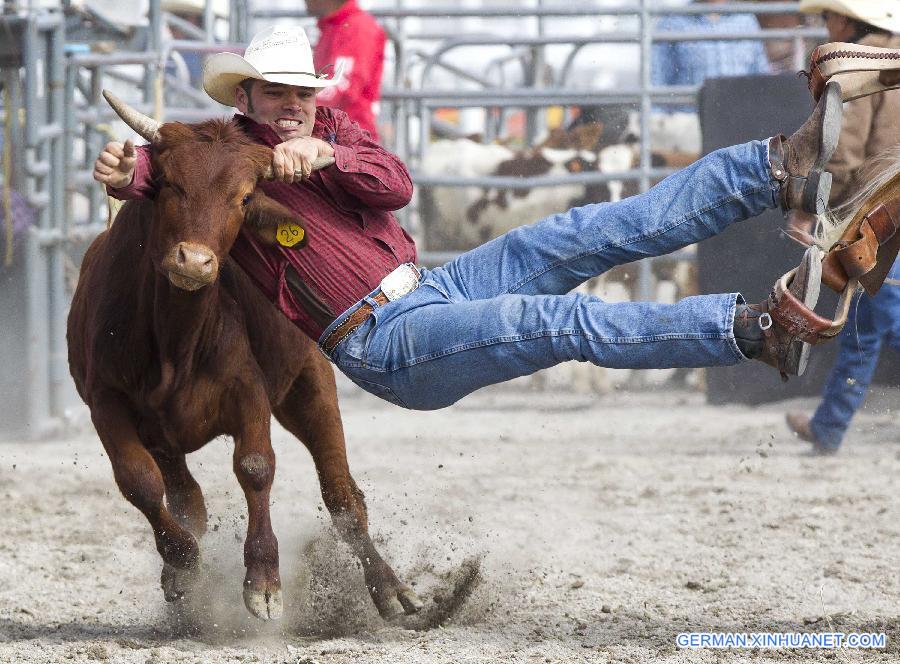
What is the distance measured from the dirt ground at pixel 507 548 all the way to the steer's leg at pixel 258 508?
0.14 meters

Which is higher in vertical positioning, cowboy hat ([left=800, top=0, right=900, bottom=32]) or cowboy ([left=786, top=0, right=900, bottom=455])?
cowboy hat ([left=800, top=0, right=900, bottom=32])

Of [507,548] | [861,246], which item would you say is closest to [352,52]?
[507,548]

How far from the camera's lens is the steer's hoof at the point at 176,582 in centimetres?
383

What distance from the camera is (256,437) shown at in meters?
3.73

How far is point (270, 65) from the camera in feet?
11.9

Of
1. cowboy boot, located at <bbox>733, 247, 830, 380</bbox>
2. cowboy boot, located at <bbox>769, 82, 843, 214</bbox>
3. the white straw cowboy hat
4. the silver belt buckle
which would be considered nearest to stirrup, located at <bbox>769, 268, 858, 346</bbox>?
cowboy boot, located at <bbox>733, 247, 830, 380</bbox>

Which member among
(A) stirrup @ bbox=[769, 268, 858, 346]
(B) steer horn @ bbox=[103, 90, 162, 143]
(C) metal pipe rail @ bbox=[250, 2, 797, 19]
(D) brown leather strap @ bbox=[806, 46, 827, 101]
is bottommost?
(A) stirrup @ bbox=[769, 268, 858, 346]

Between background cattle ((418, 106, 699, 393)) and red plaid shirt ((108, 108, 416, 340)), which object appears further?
background cattle ((418, 106, 699, 393))

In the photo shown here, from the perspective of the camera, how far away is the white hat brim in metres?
3.57

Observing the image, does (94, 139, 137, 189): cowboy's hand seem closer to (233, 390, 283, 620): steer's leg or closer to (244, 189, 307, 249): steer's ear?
(244, 189, 307, 249): steer's ear

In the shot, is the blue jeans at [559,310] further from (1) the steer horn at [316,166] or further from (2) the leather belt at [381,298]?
(1) the steer horn at [316,166]

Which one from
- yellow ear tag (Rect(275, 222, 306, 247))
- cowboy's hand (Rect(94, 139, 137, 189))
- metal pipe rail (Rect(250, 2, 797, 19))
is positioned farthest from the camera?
metal pipe rail (Rect(250, 2, 797, 19))

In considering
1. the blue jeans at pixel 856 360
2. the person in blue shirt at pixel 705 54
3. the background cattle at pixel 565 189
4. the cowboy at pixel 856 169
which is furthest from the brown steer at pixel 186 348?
the person in blue shirt at pixel 705 54

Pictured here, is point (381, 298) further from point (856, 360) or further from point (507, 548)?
point (856, 360)
